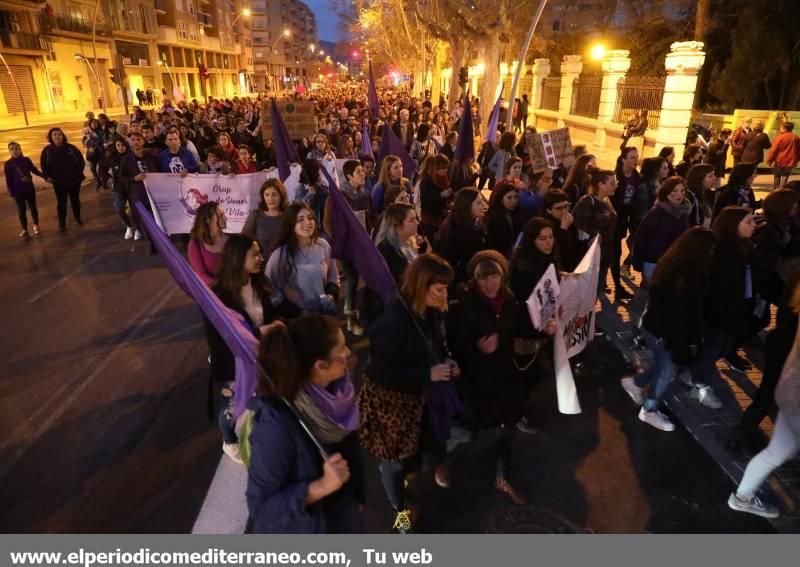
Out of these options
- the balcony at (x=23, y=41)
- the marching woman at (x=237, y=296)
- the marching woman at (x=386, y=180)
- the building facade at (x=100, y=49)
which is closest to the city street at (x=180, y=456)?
the marching woman at (x=237, y=296)

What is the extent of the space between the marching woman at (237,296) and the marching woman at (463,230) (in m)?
1.86

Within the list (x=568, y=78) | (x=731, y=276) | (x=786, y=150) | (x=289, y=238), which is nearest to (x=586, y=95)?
(x=568, y=78)

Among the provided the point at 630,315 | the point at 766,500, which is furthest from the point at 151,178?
the point at 766,500

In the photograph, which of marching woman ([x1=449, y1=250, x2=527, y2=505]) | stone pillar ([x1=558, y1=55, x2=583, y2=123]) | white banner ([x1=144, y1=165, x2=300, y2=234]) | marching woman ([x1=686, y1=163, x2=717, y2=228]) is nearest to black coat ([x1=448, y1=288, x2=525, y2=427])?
marching woman ([x1=449, y1=250, x2=527, y2=505])

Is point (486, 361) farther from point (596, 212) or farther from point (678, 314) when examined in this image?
point (596, 212)

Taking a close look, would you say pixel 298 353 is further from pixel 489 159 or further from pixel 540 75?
pixel 540 75

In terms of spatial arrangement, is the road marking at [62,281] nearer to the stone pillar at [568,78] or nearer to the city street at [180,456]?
the city street at [180,456]

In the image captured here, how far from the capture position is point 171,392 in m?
5.00

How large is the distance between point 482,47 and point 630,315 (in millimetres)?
16742

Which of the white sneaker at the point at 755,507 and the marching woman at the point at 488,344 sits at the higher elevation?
the marching woman at the point at 488,344

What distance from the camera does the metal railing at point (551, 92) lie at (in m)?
24.4

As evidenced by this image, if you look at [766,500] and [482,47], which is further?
[482,47]

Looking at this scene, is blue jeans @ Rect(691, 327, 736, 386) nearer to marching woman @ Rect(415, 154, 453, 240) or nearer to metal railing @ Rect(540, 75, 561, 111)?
marching woman @ Rect(415, 154, 453, 240)

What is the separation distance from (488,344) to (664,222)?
3.24 m
